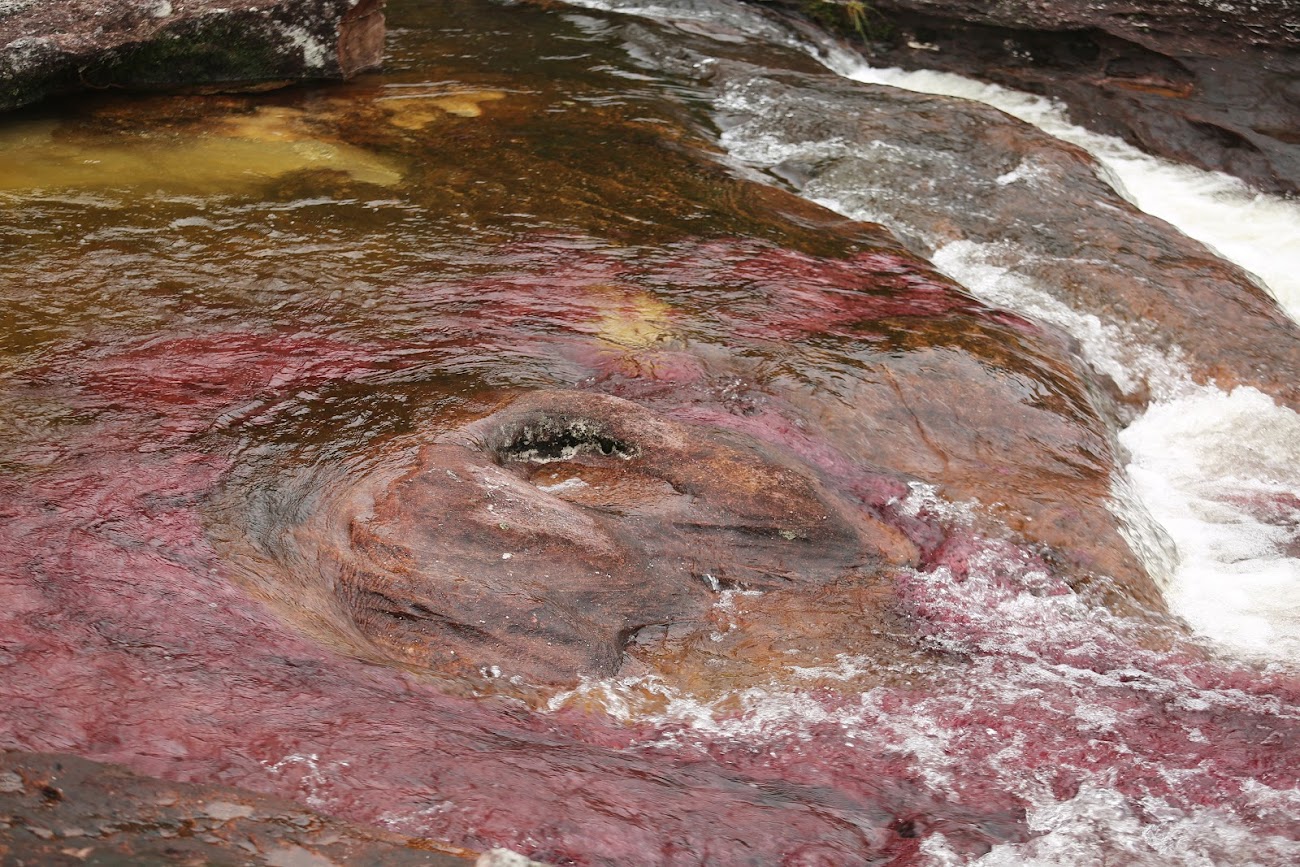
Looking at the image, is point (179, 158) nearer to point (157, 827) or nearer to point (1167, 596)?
point (157, 827)

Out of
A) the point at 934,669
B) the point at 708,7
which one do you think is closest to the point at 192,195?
the point at 934,669

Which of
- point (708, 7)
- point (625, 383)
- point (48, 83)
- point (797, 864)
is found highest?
point (708, 7)

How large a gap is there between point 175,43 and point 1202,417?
7068 mm

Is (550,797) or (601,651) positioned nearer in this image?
(550,797)

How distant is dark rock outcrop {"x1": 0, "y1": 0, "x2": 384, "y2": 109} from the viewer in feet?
25.4

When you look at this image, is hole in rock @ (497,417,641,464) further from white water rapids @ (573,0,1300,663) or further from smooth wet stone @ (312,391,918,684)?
white water rapids @ (573,0,1300,663)

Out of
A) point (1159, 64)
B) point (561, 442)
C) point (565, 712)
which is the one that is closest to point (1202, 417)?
point (561, 442)

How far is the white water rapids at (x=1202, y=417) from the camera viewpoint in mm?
5156

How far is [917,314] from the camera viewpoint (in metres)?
6.52

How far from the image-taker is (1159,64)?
9.92 metres

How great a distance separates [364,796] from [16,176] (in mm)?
5499

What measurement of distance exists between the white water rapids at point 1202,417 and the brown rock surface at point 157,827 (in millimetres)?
3504

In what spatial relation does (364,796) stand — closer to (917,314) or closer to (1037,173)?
(917,314)

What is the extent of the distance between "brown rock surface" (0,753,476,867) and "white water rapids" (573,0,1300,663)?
11.5 feet
